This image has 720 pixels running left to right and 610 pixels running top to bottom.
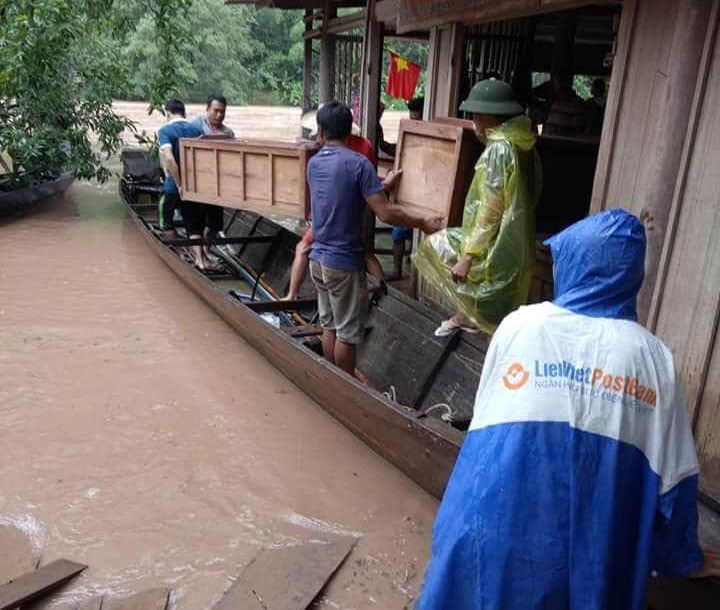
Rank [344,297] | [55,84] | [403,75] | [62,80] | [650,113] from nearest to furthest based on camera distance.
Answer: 1. [650,113]
2. [344,297]
3. [55,84]
4. [62,80]
5. [403,75]

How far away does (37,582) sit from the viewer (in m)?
3.05

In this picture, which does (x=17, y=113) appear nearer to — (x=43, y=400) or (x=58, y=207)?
(x=58, y=207)

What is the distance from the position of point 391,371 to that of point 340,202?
1490mm

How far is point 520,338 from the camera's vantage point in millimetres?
1568

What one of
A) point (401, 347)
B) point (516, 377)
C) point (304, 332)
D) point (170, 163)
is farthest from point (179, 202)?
point (516, 377)

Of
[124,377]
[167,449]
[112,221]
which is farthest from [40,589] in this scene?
[112,221]

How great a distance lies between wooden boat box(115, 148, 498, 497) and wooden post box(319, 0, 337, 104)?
4.44 meters

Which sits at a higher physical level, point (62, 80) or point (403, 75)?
point (403, 75)

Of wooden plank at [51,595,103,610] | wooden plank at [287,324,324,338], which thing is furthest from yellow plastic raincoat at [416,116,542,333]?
wooden plank at [51,595,103,610]

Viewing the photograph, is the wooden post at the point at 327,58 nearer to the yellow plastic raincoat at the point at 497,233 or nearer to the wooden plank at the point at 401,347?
the wooden plank at the point at 401,347

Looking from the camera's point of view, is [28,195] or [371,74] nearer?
[371,74]

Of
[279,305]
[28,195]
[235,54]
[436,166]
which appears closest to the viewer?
[436,166]

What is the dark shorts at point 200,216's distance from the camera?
7762 mm

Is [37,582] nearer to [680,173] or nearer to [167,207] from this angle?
[680,173]
